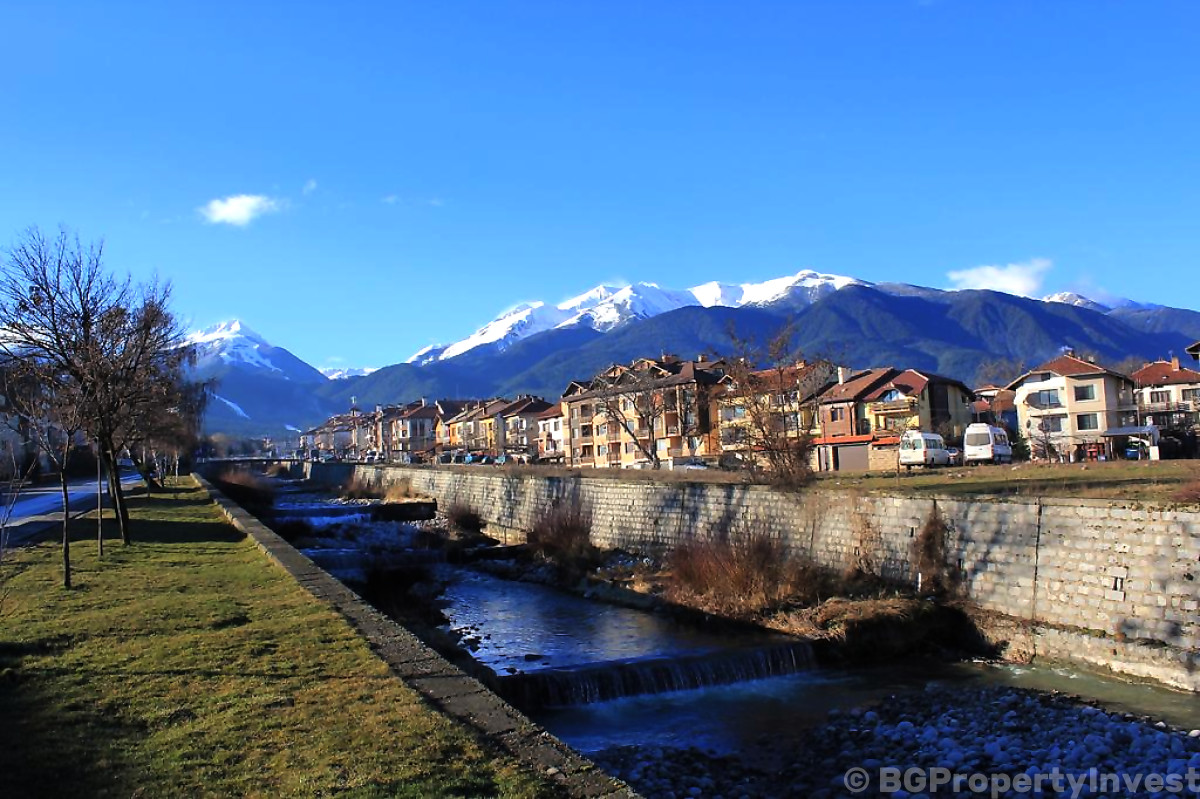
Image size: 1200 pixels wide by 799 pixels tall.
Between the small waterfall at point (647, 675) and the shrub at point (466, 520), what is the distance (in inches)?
1141

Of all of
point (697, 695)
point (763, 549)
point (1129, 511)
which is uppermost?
point (1129, 511)

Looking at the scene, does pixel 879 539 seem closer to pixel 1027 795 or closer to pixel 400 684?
pixel 1027 795

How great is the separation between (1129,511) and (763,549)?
8538mm

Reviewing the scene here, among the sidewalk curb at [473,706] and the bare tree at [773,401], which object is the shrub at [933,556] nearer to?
the bare tree at [773,401]

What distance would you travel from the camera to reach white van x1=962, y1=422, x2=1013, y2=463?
1901 inches

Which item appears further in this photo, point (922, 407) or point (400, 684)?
point (922, 407)

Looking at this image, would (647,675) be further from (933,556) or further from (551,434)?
(551,434)

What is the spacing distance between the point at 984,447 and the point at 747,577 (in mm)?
33483

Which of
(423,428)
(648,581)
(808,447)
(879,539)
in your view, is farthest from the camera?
(423,428)

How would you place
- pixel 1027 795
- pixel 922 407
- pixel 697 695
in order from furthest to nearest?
pixel 922 407, pixel 697 695, pixel 1027 795

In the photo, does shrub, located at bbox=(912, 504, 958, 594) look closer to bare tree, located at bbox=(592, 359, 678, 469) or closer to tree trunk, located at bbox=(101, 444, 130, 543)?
tree trunk, located at bbox=(101, 444, 130, 543)

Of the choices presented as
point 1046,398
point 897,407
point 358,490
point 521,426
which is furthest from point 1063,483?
point 521,426

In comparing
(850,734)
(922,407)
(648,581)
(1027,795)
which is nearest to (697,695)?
(850,734)

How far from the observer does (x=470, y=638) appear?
19453mm
